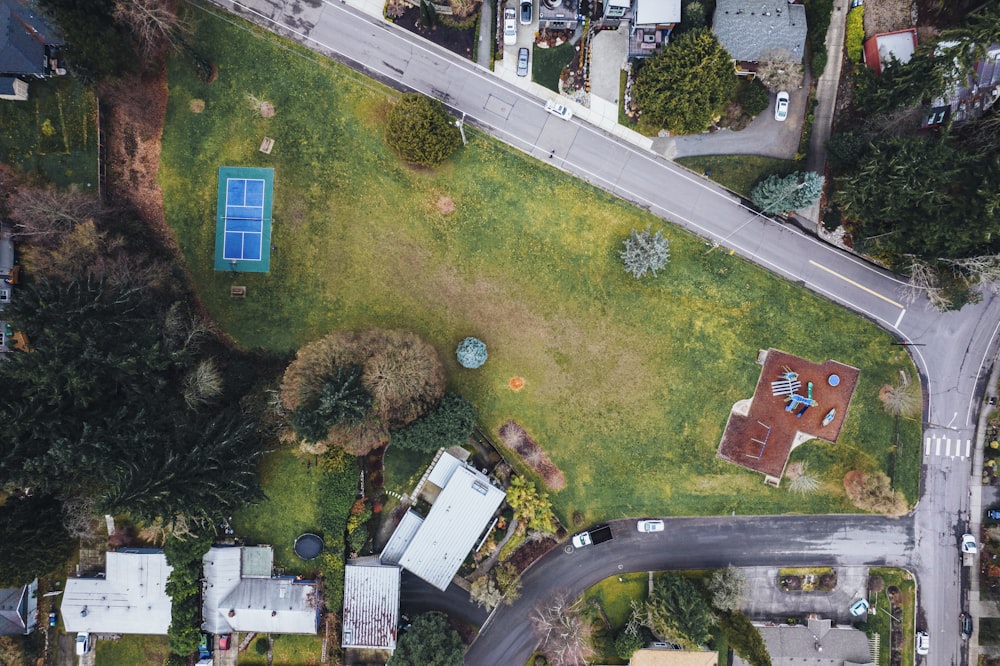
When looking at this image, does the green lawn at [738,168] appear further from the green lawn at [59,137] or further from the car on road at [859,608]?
the green lawn at [59,137]

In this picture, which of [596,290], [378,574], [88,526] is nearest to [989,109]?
[596,290]

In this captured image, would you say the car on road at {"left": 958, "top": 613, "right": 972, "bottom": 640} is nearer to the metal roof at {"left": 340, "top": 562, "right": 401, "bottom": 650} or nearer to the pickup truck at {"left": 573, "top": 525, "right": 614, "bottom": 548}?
the pickup truck at {"left": 573, "top": 525, "right": 614, "bottom": 548}

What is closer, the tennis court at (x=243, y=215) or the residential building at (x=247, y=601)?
the residential building at (x=247, y=601)

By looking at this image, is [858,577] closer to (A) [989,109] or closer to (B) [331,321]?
(A) [989,109]

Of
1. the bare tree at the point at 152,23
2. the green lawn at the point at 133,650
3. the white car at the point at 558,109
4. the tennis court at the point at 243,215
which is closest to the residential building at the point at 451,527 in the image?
the green lawn at the point at 133,650

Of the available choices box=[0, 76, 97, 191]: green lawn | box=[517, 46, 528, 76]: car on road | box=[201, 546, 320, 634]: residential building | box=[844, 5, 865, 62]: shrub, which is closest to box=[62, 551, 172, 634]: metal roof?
box=[201, 546, 320, 634]: residential building

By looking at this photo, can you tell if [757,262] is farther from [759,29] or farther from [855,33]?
[855,33]

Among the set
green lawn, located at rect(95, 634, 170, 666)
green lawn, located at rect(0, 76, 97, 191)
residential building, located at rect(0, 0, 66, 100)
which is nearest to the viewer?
residential building, located at rect(0, 0, 66, 100)
